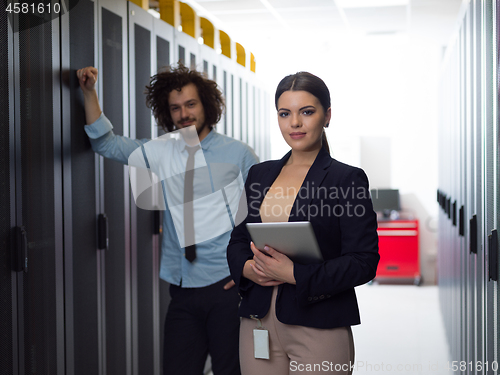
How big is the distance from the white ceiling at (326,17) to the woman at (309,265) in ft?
10.2

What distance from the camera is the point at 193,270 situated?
2152 millimetres

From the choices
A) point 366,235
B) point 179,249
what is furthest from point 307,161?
point 179,249

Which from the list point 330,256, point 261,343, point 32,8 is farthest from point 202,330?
point 32,8

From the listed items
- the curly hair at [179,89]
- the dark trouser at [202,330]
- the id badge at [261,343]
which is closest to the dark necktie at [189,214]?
the dark trouser at [202,330]

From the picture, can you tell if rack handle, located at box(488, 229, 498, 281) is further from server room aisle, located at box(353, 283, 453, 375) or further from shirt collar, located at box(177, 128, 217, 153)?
server room aisle, located at box(353, 283, 453, 375)

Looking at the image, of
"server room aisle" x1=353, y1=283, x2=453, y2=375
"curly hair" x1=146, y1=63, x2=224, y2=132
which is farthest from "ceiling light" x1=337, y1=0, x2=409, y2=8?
"server room aisle" x1=353, y1=283, x2=453, y2=375

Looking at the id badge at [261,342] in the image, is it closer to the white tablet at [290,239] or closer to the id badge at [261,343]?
the id badge at [261,343]

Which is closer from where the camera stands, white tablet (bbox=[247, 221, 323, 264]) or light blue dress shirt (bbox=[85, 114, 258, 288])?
white tablet (bbox=[247, 221, 323, 264])

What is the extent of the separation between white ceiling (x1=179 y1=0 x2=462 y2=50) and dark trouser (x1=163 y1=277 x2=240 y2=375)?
9.58 feet

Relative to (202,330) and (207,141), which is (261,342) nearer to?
(202,330)

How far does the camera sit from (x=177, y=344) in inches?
84.0

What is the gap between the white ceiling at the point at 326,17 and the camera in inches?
175

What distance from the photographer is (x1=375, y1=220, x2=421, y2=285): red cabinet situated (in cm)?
608

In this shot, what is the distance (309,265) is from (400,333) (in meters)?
3.24
